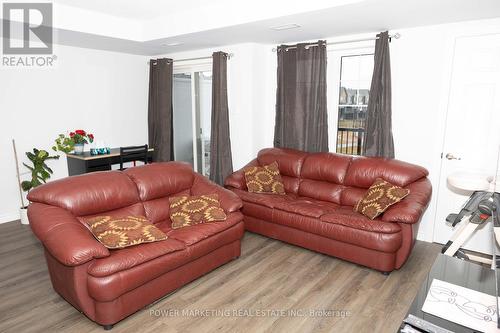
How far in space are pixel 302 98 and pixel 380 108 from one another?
1.01 m

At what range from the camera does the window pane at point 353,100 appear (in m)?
4.02

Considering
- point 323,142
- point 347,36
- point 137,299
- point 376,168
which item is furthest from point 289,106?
point 137,299

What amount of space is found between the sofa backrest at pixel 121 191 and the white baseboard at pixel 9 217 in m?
2.18

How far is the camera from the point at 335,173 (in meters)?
3.82

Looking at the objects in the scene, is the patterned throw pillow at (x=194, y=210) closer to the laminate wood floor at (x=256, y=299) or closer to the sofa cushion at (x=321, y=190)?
the laminate wood floor at (x=256, y=299)

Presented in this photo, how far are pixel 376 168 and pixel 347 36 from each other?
1649 millimetres

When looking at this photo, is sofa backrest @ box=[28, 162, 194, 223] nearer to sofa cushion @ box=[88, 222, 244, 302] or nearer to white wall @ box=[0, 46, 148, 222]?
sofa cushion @ box=[88, 222, 244, 302]

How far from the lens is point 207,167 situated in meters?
5.63

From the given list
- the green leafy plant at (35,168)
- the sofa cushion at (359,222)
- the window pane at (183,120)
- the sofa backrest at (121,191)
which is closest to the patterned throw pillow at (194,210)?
the sofa backrest at (121,191)

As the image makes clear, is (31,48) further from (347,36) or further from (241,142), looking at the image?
(347,36)

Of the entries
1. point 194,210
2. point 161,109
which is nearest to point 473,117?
point 194,210

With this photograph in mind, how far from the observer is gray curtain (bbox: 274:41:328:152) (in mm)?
4113

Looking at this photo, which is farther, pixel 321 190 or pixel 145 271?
pixel 321 190

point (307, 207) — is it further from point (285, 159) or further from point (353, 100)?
point (353, 100)
